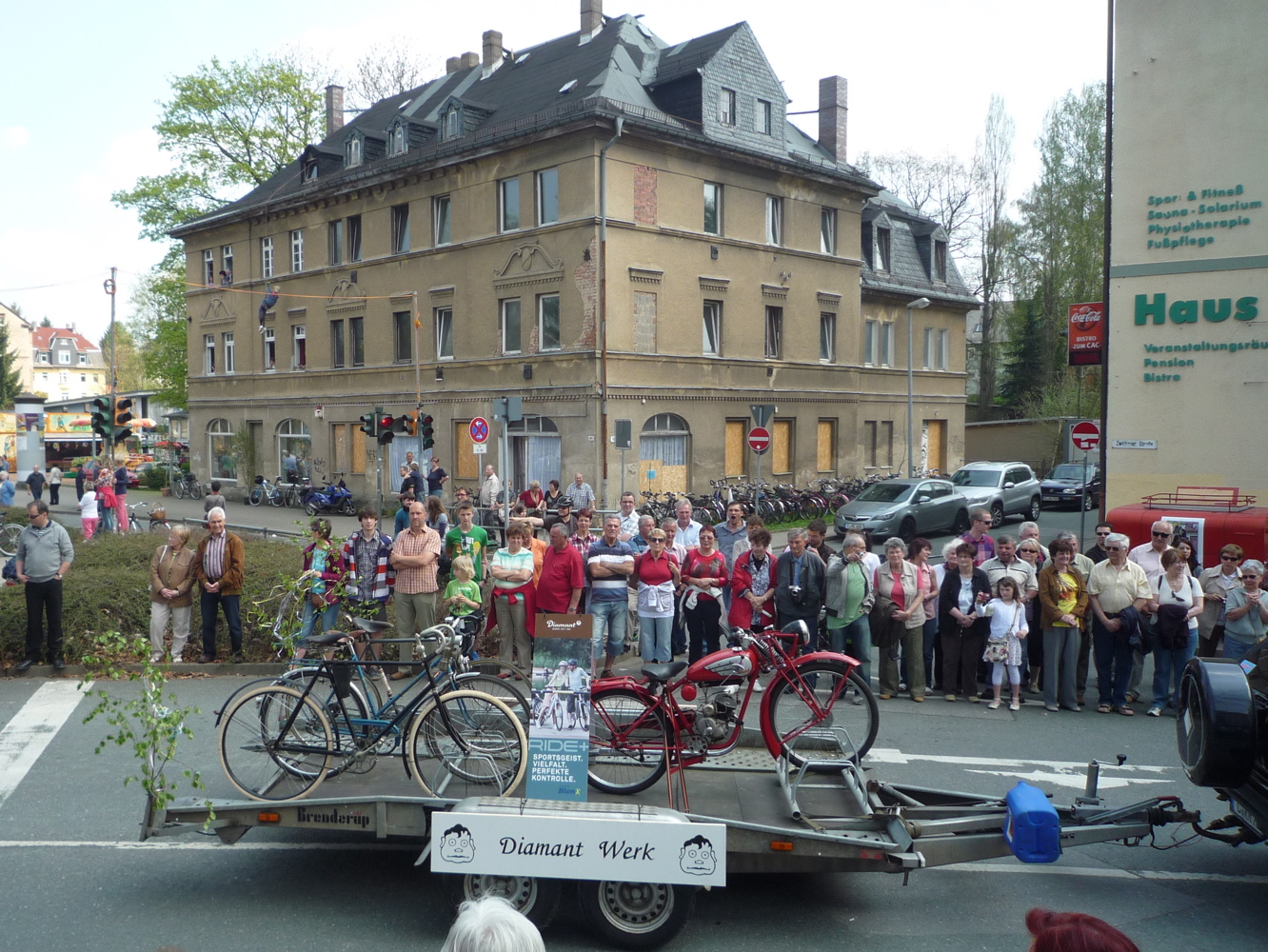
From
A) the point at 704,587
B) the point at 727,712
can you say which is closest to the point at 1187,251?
the point at 704,587

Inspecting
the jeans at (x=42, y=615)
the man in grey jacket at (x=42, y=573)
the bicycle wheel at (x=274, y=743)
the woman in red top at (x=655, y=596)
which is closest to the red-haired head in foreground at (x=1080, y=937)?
the bicycle wheel at (x=274, y=743)

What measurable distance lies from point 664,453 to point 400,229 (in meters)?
11.8

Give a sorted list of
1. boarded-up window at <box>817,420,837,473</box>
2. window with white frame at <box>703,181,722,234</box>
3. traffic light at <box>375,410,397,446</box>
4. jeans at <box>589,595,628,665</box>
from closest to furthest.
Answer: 1. jeans at <box>589,595,628,665</box>
2. traffic light at <box>375,410,397,446</box>
3. window with white frame at <box>703,181,722,234</box>
4. boarded-up window at <box>817,420,837,473</box>

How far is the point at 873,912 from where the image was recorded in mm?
5793

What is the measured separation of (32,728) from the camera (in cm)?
944

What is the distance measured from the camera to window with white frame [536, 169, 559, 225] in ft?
95.9

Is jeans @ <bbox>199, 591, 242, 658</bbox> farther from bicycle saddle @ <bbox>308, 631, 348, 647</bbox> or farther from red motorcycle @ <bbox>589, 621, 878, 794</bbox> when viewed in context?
red motorcycle @ <bbox>589, 621, 878, 794</bbox>

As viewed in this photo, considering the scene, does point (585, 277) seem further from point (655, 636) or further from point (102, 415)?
point (655, 636)

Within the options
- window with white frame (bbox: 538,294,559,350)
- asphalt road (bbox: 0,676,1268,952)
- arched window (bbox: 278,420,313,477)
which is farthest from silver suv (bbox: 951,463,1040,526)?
arched window (bbox: 278,420,313,477)

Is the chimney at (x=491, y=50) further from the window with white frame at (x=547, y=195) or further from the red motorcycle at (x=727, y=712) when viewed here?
the red motorcycle at (x=727, y=712)

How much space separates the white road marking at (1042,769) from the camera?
8148mm

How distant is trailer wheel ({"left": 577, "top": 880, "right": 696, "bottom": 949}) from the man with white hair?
7.93 m

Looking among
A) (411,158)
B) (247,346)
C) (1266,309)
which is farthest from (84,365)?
(1266,309)

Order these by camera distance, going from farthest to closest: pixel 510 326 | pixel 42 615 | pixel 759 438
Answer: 1. pixel 510 326
2. pixel 759 438
3. pixel 42 615
